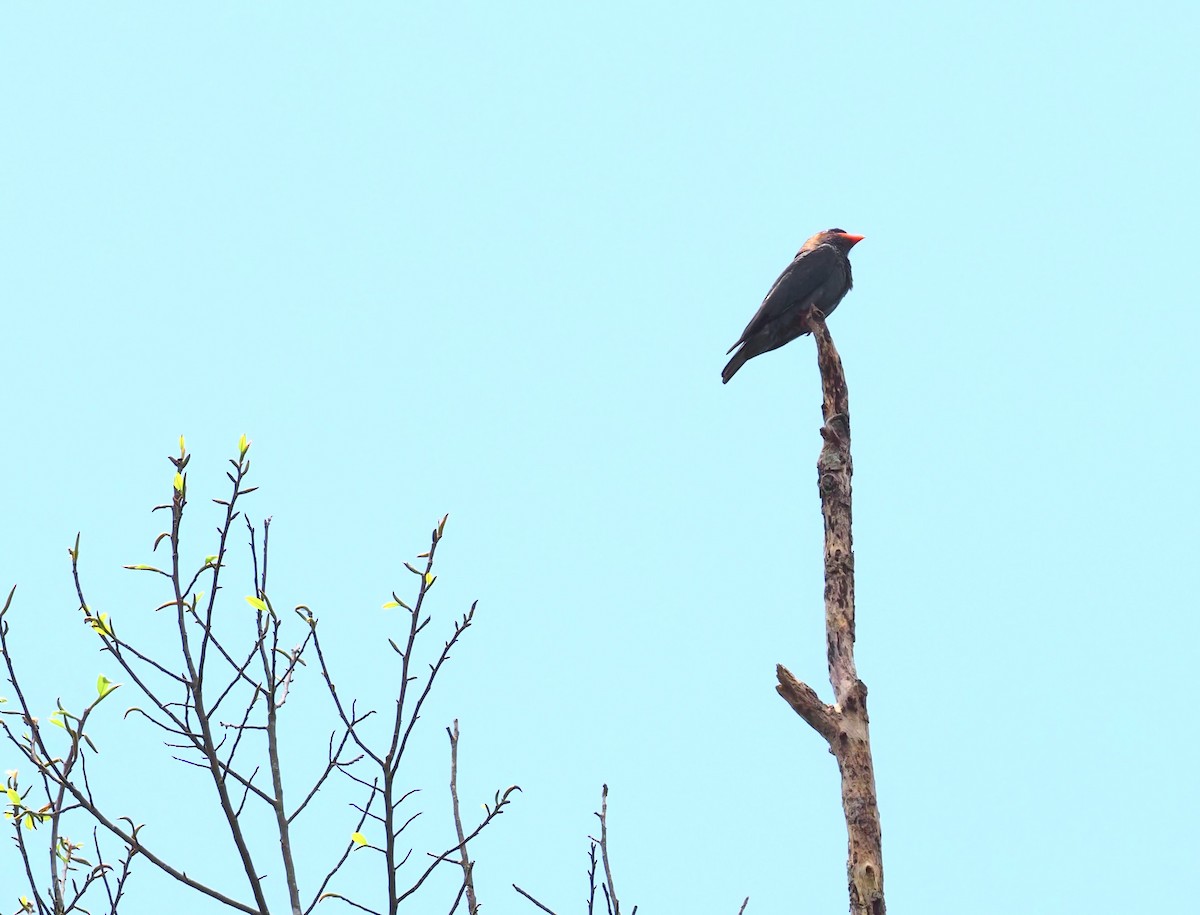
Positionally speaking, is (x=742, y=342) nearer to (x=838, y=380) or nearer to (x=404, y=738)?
(x=838, y=380)

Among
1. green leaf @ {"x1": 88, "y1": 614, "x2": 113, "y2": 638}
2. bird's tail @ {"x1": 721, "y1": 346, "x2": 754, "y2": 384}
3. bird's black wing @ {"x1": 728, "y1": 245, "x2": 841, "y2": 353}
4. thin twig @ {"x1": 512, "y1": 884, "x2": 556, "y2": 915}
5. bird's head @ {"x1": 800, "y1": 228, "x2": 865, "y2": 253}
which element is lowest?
thin twig @ {"x1": 512, "y1": 884, "x2": 556, "y2": 915}

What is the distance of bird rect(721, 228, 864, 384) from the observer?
8977 millimetres

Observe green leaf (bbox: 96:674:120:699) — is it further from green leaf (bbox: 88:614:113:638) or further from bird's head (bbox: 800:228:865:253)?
bird's head (bbox: 800:228:865:253)

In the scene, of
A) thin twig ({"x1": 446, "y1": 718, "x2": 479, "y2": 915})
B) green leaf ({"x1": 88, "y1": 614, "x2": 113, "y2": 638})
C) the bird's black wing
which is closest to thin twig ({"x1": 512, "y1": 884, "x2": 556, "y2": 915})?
thin twig ({"x1": 446, "y1": 718, "x2": 479, "y2": 915})

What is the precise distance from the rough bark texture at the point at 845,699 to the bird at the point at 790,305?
11.7 feet

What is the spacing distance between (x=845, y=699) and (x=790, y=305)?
194 inches

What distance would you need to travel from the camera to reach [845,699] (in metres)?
4.52

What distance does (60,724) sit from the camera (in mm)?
2695

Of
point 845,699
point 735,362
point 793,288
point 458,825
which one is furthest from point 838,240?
point 458,825

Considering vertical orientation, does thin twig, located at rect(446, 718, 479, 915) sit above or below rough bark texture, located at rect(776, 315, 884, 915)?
below

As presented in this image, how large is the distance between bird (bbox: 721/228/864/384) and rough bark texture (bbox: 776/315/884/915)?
11.7 ft

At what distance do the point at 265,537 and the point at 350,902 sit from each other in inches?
33.2

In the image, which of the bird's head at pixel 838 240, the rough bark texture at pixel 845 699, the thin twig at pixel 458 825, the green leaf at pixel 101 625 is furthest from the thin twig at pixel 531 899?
the bird's head at pixel 838 240

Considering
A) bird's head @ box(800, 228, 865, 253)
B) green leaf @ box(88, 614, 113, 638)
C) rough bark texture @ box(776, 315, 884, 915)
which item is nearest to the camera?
green leaf @ box(88, 614, 113, 638)
